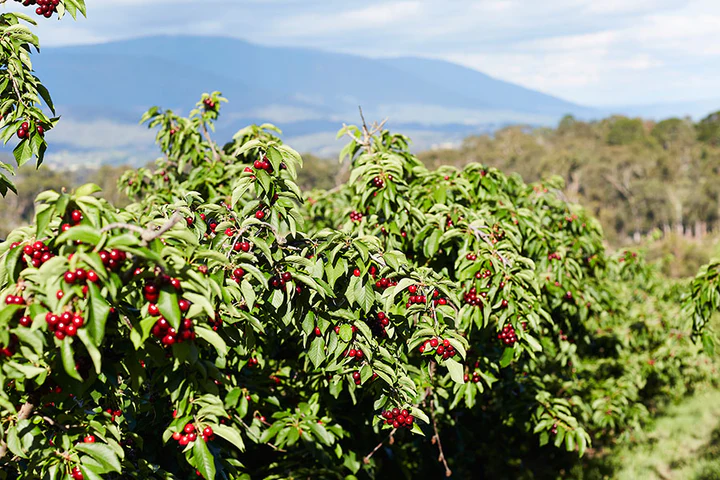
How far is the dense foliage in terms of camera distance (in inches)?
68.6

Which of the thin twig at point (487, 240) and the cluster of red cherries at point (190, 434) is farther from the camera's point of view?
the thin twig at point (487, 240)

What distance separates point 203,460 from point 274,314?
2.38 ft

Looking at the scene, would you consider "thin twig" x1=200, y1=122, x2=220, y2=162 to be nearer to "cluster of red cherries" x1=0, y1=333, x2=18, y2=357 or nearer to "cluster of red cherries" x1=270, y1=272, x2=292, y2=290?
"cluster of red cherries" x1=270, y1=272, x2=292, y2=290

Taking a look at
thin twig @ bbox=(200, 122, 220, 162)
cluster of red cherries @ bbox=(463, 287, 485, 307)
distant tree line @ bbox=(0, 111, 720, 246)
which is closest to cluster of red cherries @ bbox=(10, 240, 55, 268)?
cluster of red cherries @ bbox=(463, 287, 485, 307)

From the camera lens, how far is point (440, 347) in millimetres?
2637

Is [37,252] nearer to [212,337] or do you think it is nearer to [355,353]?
[212,337]

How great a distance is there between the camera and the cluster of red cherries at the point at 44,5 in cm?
310

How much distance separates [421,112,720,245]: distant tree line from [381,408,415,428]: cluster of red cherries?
40831 millimetres

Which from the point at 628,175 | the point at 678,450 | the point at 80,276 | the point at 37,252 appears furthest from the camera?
the point at 628,175

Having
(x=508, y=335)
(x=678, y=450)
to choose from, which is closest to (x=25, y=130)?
(x=508, y=335)

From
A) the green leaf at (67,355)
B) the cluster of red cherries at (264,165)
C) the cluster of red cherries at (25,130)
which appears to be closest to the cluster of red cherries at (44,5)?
the cluster of red cherries at (25,130)

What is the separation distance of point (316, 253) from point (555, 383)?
499 centimetres

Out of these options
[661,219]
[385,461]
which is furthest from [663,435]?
[661,219]

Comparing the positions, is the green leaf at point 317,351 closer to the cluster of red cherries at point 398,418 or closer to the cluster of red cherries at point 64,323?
the cluster of red cherries at point 398,418
